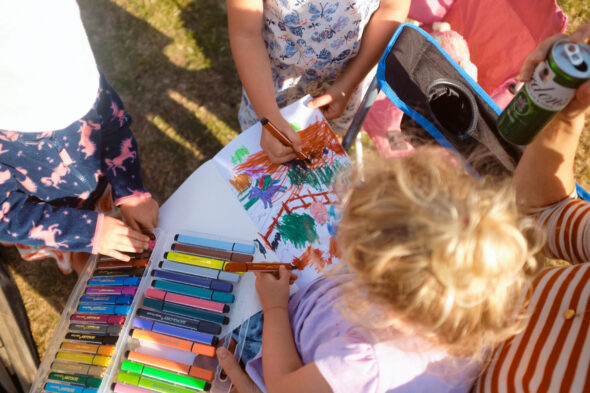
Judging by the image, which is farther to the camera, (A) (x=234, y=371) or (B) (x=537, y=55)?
Answer: (A) (x=234, y=371)

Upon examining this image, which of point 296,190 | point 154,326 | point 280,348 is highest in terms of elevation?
point 296,190

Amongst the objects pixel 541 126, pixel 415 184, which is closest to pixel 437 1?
pixel 541 126

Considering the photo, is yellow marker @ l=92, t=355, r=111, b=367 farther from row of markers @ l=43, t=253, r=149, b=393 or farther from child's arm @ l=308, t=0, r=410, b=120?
child's arm @ l=308, t=0, r=410, b=120

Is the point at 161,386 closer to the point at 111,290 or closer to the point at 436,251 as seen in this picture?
the point at 111,290

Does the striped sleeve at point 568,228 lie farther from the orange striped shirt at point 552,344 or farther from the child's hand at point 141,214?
the child's hand at point 141,214

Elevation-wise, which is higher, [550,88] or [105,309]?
[105,309]

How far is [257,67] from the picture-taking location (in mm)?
1271

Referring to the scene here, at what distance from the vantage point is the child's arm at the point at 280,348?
796 millimetres

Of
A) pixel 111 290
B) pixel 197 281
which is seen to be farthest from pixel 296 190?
pixel 111 290

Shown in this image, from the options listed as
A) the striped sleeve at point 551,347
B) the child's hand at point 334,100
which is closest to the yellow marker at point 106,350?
the striped sleeve at point 551,347

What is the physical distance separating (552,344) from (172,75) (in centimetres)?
221

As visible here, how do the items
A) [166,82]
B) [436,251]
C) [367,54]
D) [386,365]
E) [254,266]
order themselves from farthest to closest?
[166,82] < [367,54] < [254,266] < [386,365] < [436,251]

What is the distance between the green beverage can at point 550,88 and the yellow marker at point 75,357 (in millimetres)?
1185

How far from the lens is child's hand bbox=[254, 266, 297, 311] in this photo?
977mm
